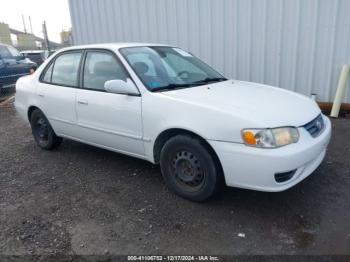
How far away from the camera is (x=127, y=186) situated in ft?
13.0

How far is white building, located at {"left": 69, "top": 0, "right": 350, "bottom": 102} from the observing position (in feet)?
20.3

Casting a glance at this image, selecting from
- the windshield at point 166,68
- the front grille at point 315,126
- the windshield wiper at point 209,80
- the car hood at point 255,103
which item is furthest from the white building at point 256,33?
the front grille at point 315,126

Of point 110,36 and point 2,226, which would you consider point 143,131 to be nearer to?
point 2,226

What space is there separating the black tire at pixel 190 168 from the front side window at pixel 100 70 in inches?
40.3

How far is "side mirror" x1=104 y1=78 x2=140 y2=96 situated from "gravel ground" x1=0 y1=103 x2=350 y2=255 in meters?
1.09

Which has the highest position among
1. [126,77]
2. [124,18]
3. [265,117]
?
[124,18]

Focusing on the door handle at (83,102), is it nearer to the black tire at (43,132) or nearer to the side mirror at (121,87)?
the side mirror at (121,87)

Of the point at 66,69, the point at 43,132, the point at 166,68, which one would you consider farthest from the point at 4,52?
the point at 166,68

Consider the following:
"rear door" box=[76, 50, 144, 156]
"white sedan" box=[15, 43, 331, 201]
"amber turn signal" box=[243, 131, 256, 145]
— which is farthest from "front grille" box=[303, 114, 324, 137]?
"rear door" box=[76, 50, 144, 156]

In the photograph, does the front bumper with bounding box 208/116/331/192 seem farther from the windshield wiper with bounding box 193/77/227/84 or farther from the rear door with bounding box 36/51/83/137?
the rear door with bounding box 36/51/83/137

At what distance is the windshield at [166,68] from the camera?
148 inches

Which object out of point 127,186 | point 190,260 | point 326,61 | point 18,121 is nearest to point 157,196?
point 127,186

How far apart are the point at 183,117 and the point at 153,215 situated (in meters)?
1.00

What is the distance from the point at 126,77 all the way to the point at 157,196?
135 centimetres
